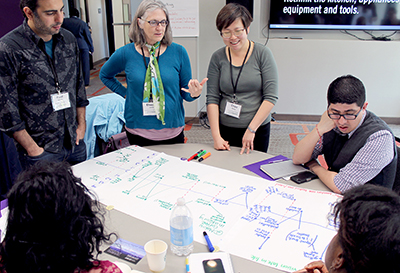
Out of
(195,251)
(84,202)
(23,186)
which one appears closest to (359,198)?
(195,251)

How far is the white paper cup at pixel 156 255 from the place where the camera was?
2.98 ft

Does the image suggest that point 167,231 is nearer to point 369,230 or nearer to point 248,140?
point 369,230

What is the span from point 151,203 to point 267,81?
1.05 metres

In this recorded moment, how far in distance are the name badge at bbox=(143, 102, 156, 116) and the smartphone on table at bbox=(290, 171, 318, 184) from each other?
0.90 metres

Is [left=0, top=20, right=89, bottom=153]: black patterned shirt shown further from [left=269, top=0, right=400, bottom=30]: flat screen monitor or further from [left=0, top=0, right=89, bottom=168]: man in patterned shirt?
[left=269, top=0, right=400, bottom=30]: flat screen monitor

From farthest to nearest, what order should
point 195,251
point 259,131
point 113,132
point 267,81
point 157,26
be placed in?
1. point 113,132
2. point 259,131
3. point 267,81
4. point 157,26
5. point 195,251

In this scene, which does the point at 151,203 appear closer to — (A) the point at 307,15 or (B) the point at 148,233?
(B) the point at 148,233

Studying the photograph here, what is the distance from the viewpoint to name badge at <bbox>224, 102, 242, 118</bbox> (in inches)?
74.0

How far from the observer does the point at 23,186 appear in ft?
2.22

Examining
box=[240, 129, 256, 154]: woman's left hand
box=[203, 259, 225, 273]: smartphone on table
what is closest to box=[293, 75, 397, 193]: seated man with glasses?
box=[240, 129, 256, 154]: woman's left hand

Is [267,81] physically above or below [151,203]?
above

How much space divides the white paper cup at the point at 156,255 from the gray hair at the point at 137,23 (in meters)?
1.27

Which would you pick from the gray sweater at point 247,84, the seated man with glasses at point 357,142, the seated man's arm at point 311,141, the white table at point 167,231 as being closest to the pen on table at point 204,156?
the white table at point 167,231

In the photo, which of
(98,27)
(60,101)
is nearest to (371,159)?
(60,101)
